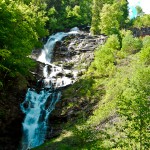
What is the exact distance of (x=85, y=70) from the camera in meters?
50.9

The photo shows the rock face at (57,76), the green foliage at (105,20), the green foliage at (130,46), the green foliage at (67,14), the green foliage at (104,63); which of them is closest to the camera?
the rock face at (57,76)

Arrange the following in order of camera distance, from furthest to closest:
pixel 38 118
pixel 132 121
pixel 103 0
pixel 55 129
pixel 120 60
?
pixel 103 0
pixel 120 60
pixel 38 118
pixel 55 129
pixel 132 121

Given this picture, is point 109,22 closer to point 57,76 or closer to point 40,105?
point 57,76

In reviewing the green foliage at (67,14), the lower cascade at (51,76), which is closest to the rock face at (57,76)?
the lower cascade at (51,76)

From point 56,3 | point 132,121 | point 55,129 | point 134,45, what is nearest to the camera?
point 132,121

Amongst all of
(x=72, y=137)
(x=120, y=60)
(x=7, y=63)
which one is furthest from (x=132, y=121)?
(x=120, y=60)

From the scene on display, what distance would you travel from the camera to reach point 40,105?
39.8m

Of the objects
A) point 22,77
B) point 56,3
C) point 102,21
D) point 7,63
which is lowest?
point 22,77

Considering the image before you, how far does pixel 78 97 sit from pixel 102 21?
131 feet

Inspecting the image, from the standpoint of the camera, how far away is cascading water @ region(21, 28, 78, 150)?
3472 cm

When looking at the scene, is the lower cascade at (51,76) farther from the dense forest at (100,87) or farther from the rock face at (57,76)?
the dense forest at (100,87)

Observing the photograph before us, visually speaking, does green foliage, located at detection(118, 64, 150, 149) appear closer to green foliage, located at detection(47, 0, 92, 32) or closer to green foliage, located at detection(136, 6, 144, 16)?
green foliage, located at detection(47, 0, 92, 32)

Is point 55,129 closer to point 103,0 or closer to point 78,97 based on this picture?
point 78,97

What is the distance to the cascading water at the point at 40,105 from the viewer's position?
34719 millimetres
